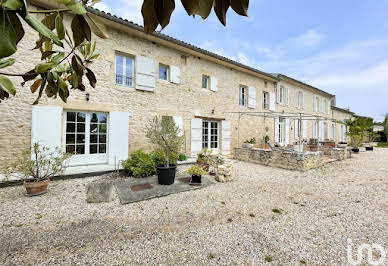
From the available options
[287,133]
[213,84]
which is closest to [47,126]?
[213,84]

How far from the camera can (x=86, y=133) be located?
5621mm

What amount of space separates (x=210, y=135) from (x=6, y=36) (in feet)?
27.3

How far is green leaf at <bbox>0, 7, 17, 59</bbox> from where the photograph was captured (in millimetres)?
396

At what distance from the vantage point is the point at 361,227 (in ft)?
8.57

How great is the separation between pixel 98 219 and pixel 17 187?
2961mm

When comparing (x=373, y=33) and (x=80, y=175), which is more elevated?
(x=373, y=33)

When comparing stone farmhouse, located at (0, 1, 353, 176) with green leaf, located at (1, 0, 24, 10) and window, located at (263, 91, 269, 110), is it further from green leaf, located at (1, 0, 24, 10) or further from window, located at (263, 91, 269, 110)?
green leaf, located at (1, 0, 24, 10)

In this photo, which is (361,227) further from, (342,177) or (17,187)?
(17,187)

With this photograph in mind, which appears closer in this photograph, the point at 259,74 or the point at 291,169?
the point at 291,169

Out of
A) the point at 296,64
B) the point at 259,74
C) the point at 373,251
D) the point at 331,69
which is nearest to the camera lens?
the point at 373,251

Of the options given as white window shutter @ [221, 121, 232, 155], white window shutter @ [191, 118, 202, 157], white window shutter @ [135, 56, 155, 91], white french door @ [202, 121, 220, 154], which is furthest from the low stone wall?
white window shutter @ [135, 56, 155, 91]

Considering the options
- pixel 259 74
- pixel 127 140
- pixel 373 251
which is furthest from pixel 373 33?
pixel 127 140

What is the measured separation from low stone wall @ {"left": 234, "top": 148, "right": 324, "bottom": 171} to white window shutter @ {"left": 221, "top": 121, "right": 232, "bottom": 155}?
102cm

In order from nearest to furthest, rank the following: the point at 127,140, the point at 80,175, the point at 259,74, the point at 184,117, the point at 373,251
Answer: the point at 373,251 < the point at 80,175 < the point at 127,140 < the point at 184,117 < the point at 259,74
